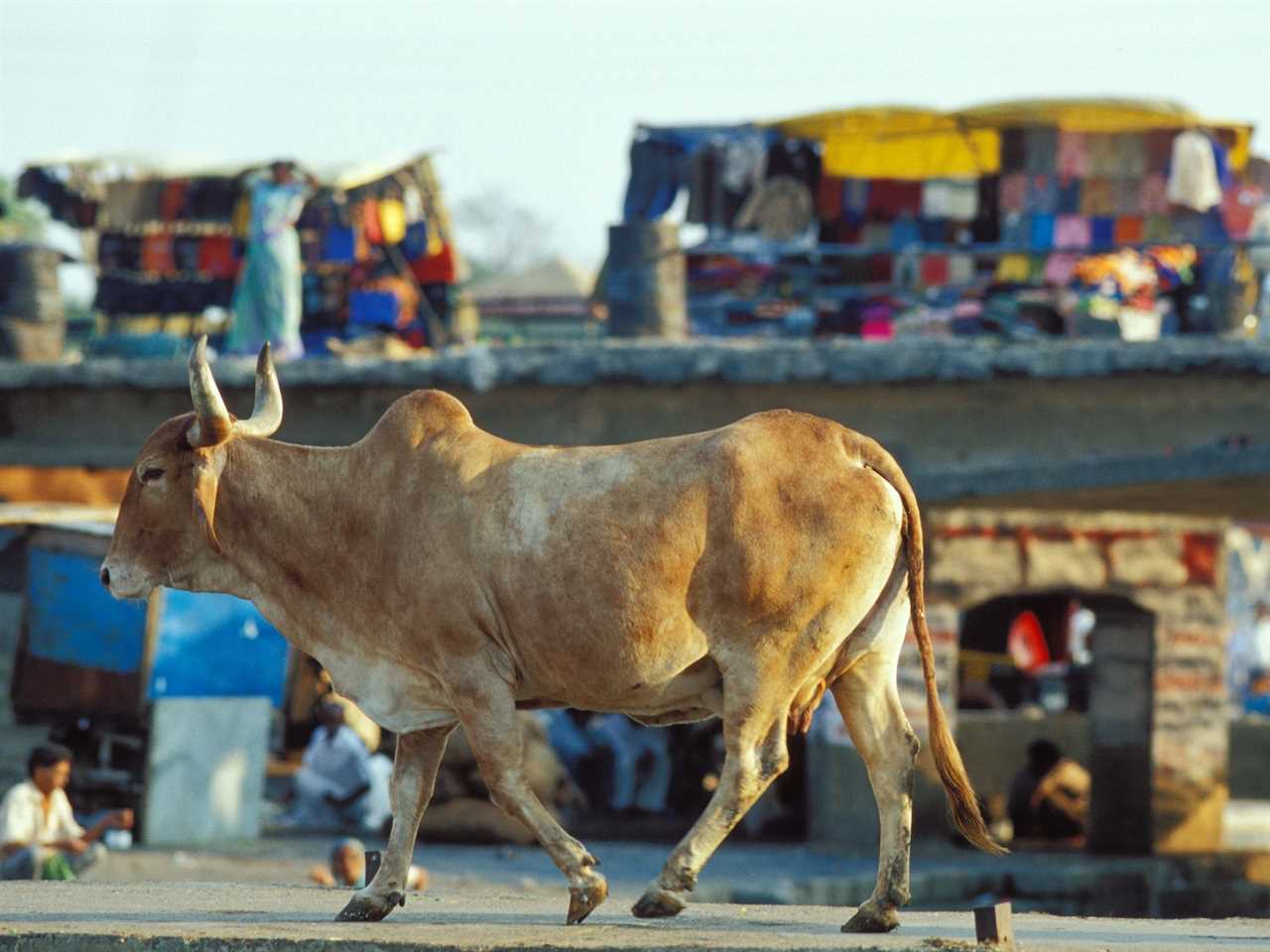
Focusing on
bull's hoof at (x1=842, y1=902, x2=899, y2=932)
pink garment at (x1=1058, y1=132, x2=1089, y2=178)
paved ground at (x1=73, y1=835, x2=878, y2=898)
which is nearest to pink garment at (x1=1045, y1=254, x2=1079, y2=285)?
pink garment at (x1=1058, y1=132, x2=1089, y2=178)

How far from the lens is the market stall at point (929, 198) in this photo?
1894cm

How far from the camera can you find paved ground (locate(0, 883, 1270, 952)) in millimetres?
6293

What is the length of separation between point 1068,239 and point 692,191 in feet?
11.0

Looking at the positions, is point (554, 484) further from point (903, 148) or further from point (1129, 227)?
point (1129, 227)

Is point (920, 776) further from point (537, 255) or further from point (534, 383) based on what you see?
point (537, 255)

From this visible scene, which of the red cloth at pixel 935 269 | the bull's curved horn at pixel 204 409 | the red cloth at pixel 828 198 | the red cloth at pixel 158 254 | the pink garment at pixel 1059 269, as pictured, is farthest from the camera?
the red cloth at pixel 158 254

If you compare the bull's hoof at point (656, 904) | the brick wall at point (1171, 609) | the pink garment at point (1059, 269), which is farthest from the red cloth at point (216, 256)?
the bull's hoof at point (656, 904)

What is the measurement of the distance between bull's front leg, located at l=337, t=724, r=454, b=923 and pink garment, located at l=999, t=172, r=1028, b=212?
13765mm

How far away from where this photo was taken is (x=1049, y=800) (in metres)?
15.9

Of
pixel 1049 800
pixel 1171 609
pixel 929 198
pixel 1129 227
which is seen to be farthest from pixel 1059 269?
pixel 1049 800

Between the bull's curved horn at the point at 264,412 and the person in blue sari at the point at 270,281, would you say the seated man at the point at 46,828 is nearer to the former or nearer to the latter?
the bull's curved horn at the point at 264,412

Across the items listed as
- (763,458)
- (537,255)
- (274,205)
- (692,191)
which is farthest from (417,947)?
(537,255)

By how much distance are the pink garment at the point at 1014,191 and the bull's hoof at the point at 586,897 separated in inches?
561

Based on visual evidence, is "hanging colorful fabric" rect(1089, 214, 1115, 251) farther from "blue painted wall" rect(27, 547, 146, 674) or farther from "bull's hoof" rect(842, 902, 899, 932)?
"bull's hoof" rect(842, 902, 899, 932)
